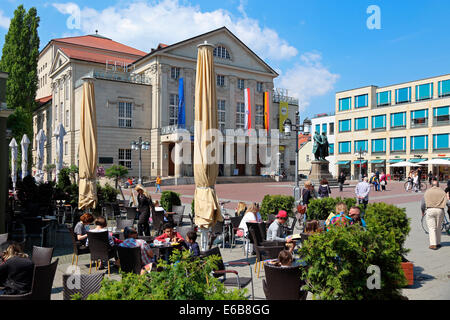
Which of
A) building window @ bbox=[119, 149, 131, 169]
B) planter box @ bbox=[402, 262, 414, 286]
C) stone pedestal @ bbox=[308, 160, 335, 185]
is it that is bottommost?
planter box @ bbox=[402, 262, 414, 286]

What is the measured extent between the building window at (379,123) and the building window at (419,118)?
480 centimetres

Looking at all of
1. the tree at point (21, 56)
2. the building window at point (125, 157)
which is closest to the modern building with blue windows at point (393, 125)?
the building window at point (125, 157)

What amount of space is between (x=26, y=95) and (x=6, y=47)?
5.66 m

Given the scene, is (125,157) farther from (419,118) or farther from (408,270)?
(419,118)

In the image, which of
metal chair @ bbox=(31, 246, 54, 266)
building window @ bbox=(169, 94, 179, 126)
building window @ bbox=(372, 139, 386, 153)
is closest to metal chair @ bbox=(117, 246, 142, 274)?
metal chair @ bbox=(31, 246, 54, 266)

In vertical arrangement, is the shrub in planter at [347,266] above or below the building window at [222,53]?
below

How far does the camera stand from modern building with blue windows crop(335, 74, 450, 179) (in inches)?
2122

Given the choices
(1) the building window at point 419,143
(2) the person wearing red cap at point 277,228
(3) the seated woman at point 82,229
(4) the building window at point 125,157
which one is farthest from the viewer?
(1) the building window at point 419,143

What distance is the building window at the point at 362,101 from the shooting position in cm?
6384

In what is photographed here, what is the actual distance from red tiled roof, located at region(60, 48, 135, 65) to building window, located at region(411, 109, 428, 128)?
43914 mm

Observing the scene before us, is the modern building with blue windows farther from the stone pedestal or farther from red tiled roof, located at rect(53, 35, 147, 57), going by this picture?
red tiled roof, located at rect(53, 35, 147, 57)

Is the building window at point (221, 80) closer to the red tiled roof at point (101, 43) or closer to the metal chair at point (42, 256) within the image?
the red tiled roof at point (101, 43)

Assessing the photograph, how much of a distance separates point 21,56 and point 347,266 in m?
47.1
